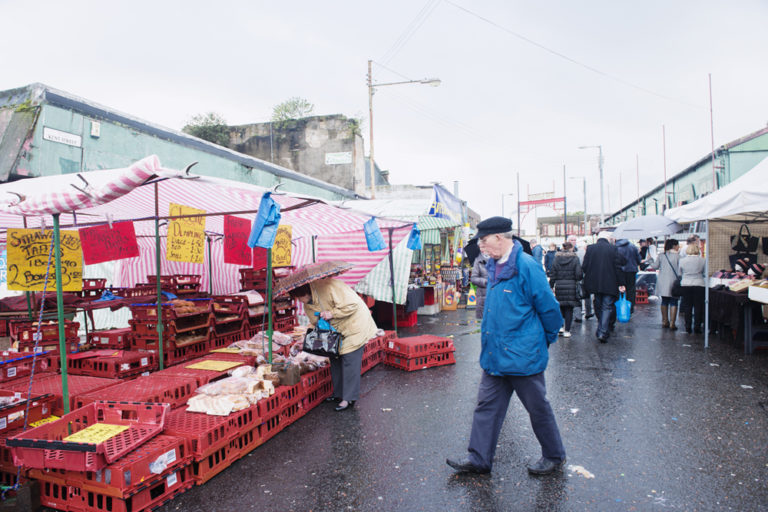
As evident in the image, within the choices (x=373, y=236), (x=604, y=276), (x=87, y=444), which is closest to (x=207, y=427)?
(x=87, y=444)

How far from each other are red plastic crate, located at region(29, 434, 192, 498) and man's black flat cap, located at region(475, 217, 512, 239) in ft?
9.68

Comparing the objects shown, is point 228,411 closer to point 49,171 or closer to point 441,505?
point 441,505

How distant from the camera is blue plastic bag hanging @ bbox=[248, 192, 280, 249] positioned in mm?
4480

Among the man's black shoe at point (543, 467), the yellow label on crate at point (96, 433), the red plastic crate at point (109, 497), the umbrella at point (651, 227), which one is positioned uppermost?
the umbrella at point (651, 227)

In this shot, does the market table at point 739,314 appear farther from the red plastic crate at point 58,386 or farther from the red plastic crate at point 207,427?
the red plastic crate at point 58,386

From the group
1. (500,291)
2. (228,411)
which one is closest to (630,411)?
(500,291)

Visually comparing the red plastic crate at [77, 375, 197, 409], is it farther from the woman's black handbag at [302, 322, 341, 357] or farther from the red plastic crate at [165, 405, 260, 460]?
the woman's black handbag at [302, 322, 341, 357]

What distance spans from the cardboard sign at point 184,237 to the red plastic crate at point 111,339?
174 cm

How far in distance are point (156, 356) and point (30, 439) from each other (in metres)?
3.09

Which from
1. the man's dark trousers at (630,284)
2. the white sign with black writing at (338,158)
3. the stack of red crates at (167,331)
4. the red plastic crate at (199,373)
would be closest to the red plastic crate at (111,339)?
the stack of red crates at (167,331)

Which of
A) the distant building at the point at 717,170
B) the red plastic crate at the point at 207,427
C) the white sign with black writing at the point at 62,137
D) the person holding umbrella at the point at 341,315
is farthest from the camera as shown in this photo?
the distant building at the point at 717,170

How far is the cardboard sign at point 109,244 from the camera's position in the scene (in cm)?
605

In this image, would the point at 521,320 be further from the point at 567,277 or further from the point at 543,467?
the point at 567,277

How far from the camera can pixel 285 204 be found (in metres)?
5.89
